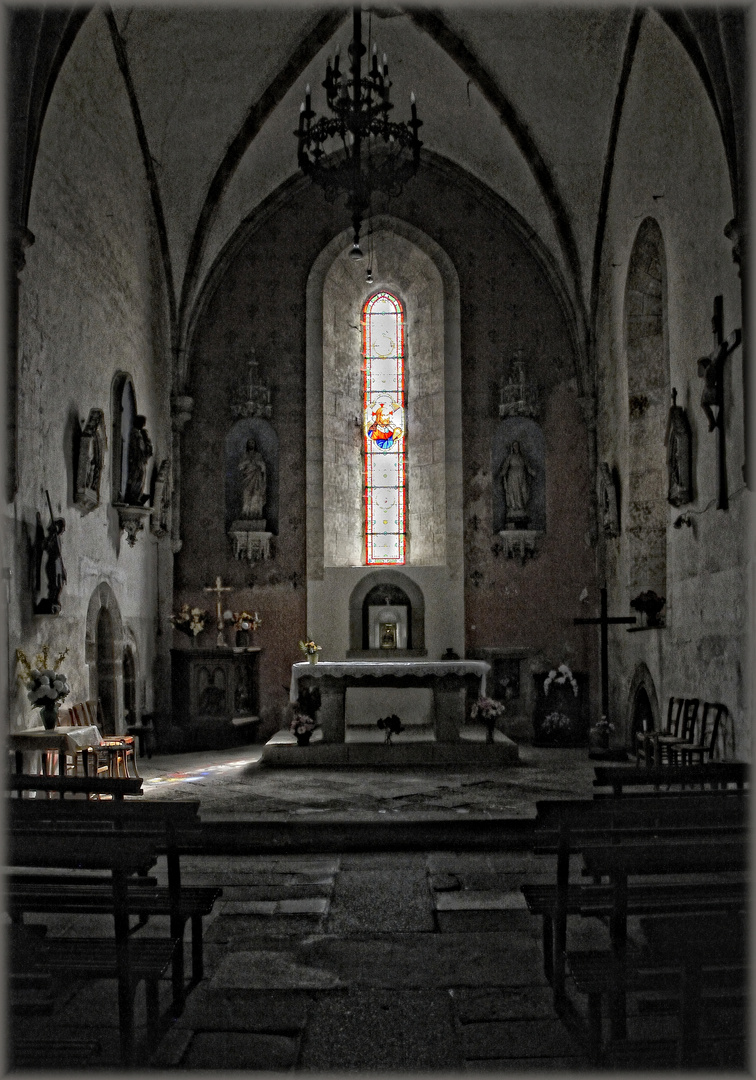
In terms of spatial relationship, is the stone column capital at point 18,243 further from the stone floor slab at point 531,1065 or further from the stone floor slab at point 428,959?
the stone floor slab at point 531,1065

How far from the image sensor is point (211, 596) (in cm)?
1585

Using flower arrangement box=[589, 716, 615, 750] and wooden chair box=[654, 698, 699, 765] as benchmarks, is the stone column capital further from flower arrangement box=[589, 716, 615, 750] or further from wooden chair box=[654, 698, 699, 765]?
flower arrangement box=[589, 716, 615, 750]

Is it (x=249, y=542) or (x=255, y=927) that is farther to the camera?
(x=249, y=542)

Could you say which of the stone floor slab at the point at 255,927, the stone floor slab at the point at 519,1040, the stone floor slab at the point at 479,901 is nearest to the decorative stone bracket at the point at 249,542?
the stone floor slab at the point at 479,901

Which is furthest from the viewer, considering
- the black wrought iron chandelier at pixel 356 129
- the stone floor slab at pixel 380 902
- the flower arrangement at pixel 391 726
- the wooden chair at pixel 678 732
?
the flower arrangement at pixel 391 726

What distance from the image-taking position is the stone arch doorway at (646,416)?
13.5m

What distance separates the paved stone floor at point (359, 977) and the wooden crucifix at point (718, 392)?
136 inches

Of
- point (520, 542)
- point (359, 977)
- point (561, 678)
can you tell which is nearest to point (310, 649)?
point (561, 678)

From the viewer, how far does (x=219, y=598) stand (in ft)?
51.9

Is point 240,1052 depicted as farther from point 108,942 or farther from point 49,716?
point 49,716

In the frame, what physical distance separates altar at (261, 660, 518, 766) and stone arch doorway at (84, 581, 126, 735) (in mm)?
1896

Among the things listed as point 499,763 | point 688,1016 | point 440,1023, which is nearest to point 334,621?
point 499,763

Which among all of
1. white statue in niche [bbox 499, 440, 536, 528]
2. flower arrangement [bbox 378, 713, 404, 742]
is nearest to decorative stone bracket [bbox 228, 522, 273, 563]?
white statue in niche [bbox 499, 440, 536, 528]

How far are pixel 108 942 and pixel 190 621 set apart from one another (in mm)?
10917
